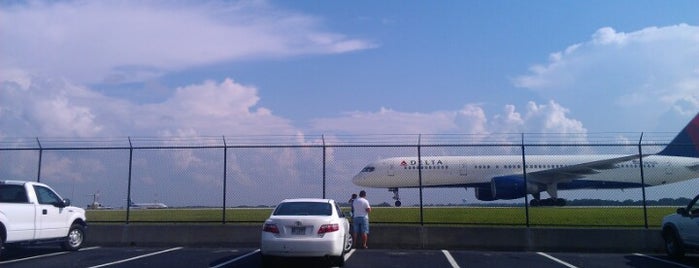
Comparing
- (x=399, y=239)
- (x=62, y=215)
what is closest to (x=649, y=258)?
(x=399, y=239)

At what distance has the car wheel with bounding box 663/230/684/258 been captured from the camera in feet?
42.2

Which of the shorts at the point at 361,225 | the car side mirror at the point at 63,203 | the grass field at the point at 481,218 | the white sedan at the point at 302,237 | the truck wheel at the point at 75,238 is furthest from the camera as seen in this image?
the grass field at the point at 481,218

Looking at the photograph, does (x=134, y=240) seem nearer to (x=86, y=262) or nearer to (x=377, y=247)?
(x=86, y=262)

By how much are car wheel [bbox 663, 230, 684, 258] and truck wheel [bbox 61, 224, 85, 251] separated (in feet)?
47.3

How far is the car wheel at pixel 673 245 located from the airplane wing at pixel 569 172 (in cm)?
1758

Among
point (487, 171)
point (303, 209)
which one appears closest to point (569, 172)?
point (487, 171)

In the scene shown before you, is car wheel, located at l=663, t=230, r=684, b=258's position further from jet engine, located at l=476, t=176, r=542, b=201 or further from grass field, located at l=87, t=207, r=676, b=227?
jet engine, located at l=476, t=176, r=542, b=201

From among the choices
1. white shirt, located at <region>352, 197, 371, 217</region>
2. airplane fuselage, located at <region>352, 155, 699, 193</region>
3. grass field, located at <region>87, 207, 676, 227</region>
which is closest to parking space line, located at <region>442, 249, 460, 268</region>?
grass field, located at <region>87, 207, 676, 227</region>

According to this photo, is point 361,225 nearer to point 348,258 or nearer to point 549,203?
point 348,258

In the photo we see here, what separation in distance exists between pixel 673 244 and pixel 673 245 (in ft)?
0.08

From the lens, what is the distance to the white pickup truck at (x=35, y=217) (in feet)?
40.0

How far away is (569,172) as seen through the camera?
3250 cm

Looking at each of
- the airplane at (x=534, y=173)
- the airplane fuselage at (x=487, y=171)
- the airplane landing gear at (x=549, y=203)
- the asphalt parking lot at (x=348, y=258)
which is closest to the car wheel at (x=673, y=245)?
the asphalt parking lot at (x=348, y=258)

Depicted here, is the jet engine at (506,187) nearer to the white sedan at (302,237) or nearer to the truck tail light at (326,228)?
the white sedan at (302,237)
